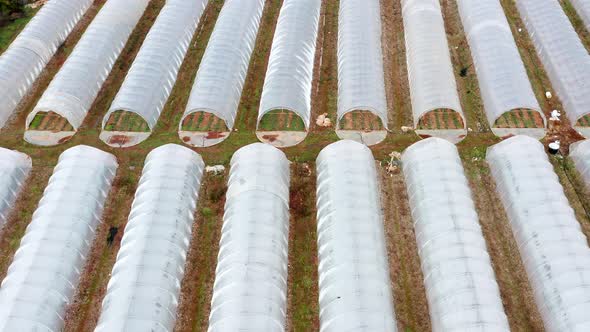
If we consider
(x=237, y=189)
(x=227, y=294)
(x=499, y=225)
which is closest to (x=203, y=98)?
(x=237, y=189)

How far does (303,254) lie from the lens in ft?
99.6

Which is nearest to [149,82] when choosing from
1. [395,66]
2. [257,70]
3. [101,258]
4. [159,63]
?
[159,63]

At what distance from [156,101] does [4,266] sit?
1690 cm

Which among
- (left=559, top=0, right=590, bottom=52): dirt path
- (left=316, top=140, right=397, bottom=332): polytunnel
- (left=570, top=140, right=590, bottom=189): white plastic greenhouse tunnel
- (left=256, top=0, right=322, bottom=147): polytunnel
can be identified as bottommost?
(left=316, top=140, right=397, bottom=332): polytunnel

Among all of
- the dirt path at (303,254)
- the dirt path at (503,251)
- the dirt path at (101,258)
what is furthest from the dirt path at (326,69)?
the dirt path at (101,258)

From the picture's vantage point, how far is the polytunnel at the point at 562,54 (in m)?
37.3

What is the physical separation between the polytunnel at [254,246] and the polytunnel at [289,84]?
4.28 meters

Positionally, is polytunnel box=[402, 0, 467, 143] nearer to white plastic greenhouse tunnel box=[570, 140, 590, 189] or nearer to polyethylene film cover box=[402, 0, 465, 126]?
polyethylene film cover box=[402, 0, 465, 126]

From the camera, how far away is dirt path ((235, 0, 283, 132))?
128 feet

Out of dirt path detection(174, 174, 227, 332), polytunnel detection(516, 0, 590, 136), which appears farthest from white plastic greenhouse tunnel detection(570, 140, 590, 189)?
dirt path detection(174, 174, 227, 332)

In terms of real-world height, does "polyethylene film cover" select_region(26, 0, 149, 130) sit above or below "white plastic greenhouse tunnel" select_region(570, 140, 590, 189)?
above

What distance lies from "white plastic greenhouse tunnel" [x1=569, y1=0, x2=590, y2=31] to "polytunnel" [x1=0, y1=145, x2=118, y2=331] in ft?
160

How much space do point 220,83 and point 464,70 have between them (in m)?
23.0

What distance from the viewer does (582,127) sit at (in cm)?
3678
